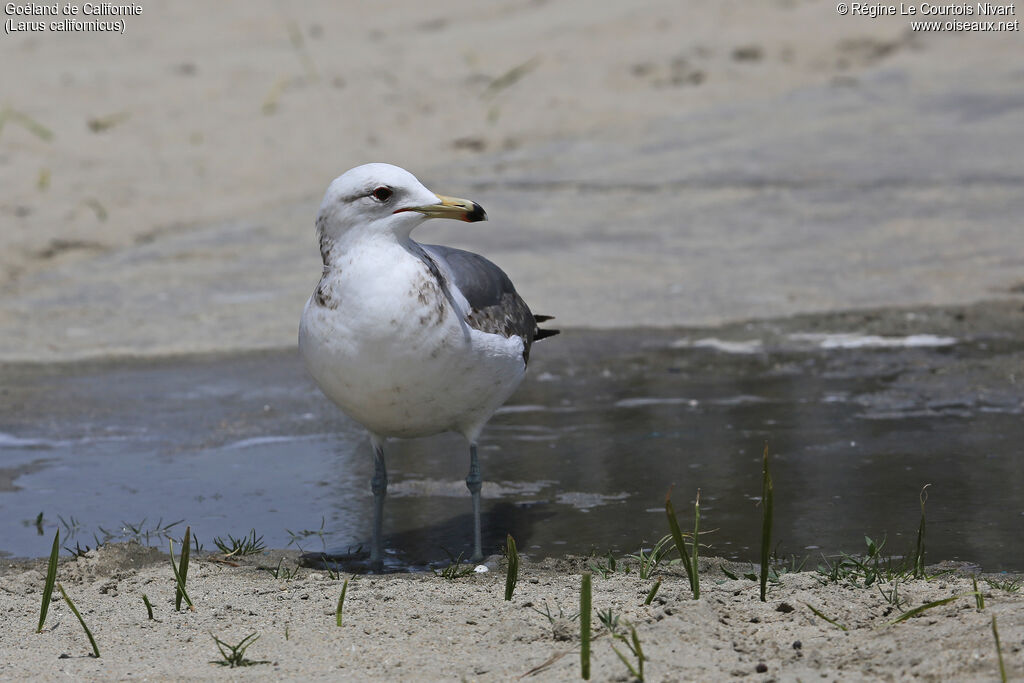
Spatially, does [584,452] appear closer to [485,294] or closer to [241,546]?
[485,294]

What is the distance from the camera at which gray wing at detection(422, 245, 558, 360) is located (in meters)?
4.88

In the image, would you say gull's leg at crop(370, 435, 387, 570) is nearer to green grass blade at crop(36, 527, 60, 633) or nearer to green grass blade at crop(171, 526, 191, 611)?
green grass blade at crop(171, 526, 191, 611)

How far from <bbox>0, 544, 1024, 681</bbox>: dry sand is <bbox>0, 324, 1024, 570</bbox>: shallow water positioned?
70 centimetres

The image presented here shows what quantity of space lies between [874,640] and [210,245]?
7968 millimetres

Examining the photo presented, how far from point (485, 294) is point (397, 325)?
2.13 feet

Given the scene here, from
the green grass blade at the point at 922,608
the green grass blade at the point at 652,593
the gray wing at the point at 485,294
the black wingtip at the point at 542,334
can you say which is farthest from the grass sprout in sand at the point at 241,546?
the green grass blade at the point at 922,608

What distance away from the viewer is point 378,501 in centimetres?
495

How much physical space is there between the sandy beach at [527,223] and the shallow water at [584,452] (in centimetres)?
13

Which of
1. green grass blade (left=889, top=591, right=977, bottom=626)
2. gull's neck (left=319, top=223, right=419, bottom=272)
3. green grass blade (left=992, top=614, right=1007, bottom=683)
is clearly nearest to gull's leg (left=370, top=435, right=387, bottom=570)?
gull's neck (left=319, top=223, right=419, bottom=272)

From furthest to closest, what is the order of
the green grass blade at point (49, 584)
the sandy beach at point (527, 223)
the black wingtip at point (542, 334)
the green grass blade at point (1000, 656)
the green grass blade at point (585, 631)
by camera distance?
1. the black wingtip at point (542, 334)
2. the green grass blade at point (49, 584)
3. the sandy beach at point (527, 223)
4. the green grass blade at point (585, 631)
5. the green grass blade at point (1000, 656)

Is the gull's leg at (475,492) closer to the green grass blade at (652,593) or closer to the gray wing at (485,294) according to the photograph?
the gray wing at (485,294)

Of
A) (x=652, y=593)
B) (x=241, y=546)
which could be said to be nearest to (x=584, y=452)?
(x=241, y=546)

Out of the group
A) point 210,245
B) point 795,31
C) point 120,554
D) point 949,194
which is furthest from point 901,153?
point 120,554

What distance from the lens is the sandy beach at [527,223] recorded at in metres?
3.64
